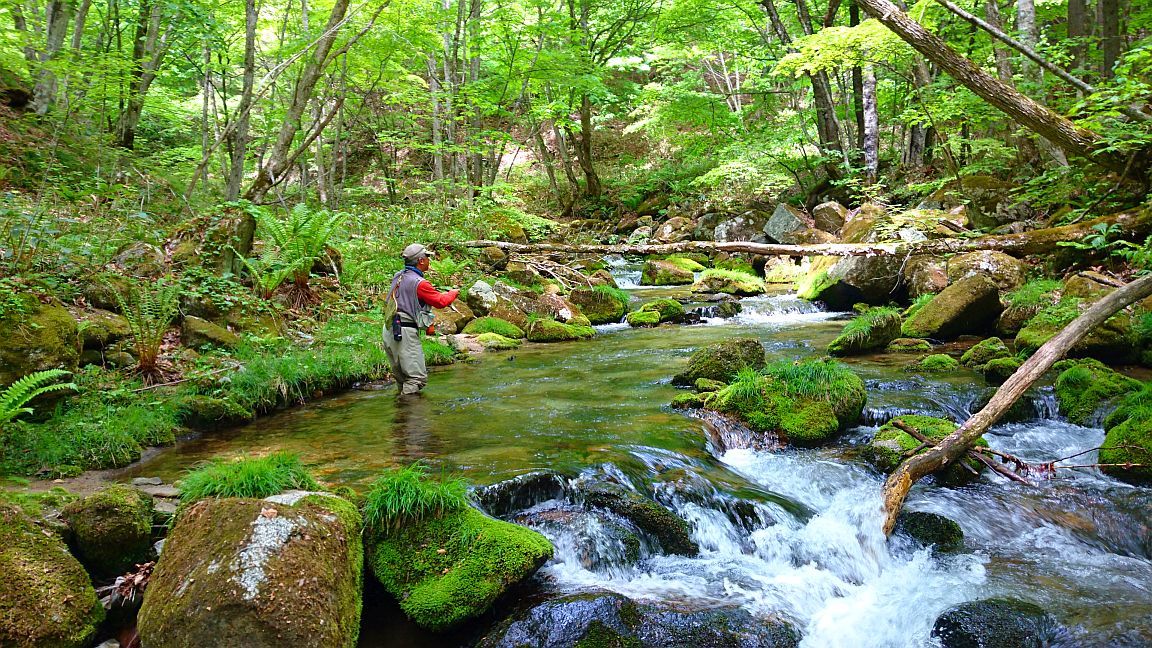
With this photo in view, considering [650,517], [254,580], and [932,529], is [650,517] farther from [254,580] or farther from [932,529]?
[254,580]

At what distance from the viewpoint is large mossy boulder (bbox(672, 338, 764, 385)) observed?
27.8ft

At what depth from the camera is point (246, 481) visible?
414cm

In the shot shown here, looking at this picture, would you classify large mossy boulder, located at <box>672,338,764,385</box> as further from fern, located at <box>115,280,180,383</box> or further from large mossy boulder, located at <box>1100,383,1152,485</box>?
fern, located at <box>115,280,180,383</box>

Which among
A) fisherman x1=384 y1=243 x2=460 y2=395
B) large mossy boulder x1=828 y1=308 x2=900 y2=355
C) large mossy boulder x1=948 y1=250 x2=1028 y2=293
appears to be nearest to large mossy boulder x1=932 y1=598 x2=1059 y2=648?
fisherman x1=384 y1=243 x2=460 y2=395

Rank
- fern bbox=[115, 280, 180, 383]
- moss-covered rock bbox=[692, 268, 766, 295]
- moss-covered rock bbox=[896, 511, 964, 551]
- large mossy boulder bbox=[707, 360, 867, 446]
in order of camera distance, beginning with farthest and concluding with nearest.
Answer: moss-covered rock bbox=[692, 268, 766, 295] < fern bbox=[115, 280, 180, 383] < large mossy boulder bbox=[707, 360, 867, 446] < moss-covered rock bbox=[896, 511, 964, 551]

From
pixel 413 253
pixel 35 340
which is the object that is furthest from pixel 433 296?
pixel 35 340

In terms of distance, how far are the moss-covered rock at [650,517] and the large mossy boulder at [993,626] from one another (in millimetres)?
1677

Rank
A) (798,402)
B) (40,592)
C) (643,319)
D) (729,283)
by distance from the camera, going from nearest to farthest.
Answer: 1. (40,592)
2. (798,402)
3. (643,319)
4. (729,283)

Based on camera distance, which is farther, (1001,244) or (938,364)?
(1001,244)

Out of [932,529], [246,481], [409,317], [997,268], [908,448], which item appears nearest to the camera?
[246,481]

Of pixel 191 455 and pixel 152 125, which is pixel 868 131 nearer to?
pixel 191 455

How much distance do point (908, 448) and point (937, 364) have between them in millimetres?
3747

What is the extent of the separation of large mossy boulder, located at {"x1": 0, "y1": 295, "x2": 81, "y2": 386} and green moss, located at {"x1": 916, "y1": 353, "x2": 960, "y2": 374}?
10223mm

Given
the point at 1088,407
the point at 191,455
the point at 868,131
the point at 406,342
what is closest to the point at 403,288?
the point at 406,342
